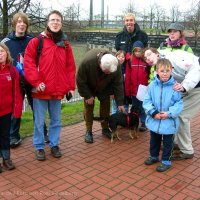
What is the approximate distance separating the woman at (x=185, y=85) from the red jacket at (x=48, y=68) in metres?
1.24

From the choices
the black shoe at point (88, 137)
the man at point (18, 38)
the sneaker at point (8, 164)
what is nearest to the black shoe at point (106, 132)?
the black shoe at point (88, 137)

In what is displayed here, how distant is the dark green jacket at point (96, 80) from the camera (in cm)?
489

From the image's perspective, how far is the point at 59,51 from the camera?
4.41 m

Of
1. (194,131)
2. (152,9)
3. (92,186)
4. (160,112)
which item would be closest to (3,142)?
(92,186)

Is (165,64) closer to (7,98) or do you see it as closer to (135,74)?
(135,74)

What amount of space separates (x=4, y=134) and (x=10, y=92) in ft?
1.81

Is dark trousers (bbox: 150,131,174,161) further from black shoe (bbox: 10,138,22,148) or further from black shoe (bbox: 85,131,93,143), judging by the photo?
black shoe (bbox: 10,138,22,148)

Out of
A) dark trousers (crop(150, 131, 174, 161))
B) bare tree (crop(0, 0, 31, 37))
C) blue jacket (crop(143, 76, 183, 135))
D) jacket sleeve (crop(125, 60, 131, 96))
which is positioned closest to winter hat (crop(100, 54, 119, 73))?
blue jacket (crop(143, 76, 183, 135))

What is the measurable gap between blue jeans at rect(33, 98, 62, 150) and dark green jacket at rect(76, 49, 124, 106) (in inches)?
21.3

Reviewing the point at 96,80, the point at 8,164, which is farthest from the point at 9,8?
the point at 8,164

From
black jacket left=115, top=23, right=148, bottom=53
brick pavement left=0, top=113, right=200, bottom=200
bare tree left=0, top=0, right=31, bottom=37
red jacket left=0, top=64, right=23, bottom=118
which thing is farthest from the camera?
bare tree left=0, top=0, right=31, bottom=37

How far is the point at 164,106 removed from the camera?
13.9ft

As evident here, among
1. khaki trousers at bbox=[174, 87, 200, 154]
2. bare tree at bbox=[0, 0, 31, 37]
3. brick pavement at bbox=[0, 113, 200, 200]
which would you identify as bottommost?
brick pavement at bbox=[0, 113, 200, 200]

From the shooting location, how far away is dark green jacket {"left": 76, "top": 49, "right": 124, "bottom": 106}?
4887mm
